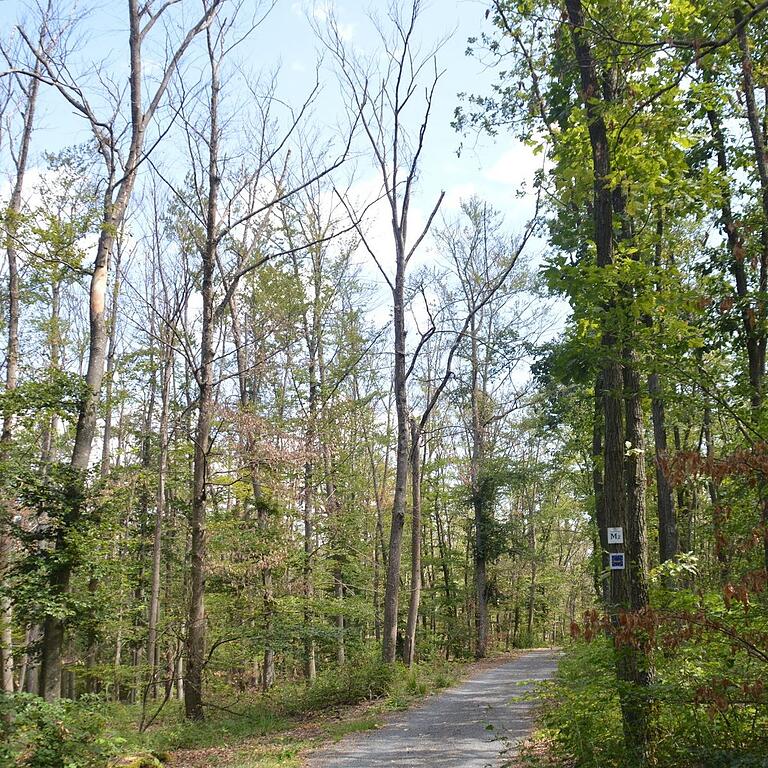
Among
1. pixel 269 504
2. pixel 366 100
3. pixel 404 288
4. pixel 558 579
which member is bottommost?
pixel 558 579

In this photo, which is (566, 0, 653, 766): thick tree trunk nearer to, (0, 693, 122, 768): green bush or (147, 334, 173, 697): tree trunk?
(0, 693, 122, 768): green bush

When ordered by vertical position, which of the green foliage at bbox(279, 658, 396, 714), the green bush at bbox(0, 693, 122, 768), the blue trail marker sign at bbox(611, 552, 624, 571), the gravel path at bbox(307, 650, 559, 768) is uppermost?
the blue trail marker sign at bbox(611, 552, 624, 571)

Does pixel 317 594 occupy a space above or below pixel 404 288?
below

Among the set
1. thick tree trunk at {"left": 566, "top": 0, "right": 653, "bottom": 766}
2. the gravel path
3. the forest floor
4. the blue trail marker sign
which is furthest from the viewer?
the forest floor

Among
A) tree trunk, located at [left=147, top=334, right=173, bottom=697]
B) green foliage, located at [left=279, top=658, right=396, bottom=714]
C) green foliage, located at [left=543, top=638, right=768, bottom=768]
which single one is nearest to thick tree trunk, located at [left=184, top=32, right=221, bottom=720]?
green foliage, located at [left=279, top=658, right=396, bottom=714]

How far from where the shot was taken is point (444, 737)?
7891mm

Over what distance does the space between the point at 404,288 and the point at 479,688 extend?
28.2ft

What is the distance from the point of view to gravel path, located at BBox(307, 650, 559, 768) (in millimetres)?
6809

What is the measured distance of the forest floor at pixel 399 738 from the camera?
6.96 metres

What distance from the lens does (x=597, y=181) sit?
6.30m

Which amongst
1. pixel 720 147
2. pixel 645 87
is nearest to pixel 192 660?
pixel 645 87

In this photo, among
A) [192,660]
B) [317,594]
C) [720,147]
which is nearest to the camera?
[720,147]

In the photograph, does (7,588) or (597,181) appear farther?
(7,588)

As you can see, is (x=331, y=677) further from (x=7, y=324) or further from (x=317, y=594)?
(x=7, y=324)
